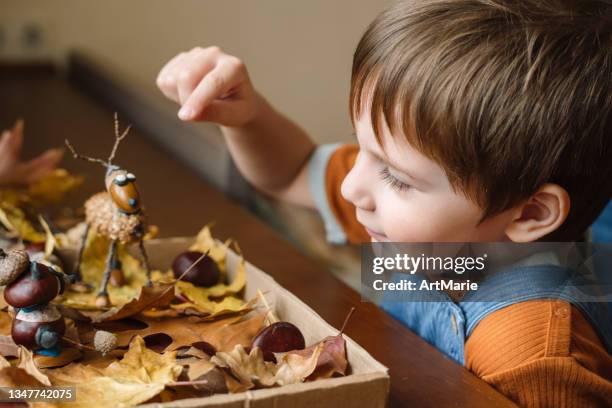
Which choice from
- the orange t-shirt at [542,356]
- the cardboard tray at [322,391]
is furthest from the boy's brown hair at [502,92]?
the cardboard tray at [322,391]

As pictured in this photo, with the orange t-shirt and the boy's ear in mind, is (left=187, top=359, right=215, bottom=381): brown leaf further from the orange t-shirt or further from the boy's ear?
the boy's ear

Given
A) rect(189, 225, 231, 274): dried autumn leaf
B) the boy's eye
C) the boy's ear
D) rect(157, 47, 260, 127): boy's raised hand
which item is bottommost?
rect(189, 225, 231, 274): dried autumn leaf

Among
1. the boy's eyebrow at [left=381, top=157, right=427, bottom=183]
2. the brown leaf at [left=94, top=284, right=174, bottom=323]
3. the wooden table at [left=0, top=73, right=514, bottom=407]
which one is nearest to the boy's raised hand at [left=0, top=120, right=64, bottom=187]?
the wooden table at [left=0, top=73, right=514, bottom=407]

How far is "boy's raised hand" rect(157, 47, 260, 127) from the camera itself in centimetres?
93

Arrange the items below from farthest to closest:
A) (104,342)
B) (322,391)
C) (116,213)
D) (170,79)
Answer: (170,79)
(116,213)
(104,342)
(322,391)

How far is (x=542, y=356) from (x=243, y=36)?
5.37ft

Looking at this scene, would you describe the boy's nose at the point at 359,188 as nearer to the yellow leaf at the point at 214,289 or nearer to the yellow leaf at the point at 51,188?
the yellow leaf at the point at 214,289

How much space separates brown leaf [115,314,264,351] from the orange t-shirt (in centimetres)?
22

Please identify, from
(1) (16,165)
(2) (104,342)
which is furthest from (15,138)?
(2) (104,342)

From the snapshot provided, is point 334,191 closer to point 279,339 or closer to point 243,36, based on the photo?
point 279,339

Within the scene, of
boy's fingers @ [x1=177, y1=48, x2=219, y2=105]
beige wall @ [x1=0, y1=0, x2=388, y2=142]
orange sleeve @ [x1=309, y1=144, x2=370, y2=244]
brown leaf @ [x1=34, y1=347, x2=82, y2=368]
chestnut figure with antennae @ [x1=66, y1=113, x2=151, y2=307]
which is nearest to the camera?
brown leaf @ [x1=34, y1=347, x2=82, y2=368]

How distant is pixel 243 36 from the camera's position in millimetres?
2252

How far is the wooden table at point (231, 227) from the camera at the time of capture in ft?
2.36

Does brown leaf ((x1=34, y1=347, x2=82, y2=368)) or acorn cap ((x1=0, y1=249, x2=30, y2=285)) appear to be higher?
acorn cap ((x1=0, y1=249, x2=30, y2=285))
